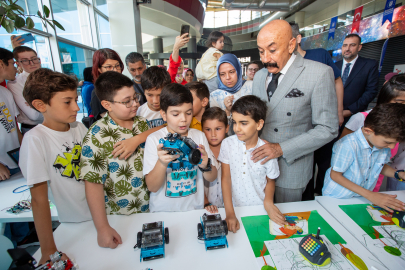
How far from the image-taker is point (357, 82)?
112 inches

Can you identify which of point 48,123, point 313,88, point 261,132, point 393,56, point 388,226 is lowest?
point 388,226

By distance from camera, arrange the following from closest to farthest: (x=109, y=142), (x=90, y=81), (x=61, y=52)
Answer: (x=109, y=142)
(x=90, y=81)
(x=61, y=52)

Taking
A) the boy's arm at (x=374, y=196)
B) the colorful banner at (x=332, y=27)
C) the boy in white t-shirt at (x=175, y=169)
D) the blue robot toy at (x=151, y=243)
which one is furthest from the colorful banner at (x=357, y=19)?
the blue robot toy at (x=151, y=243)

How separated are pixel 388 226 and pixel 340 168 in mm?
431

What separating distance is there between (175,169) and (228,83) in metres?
1.16

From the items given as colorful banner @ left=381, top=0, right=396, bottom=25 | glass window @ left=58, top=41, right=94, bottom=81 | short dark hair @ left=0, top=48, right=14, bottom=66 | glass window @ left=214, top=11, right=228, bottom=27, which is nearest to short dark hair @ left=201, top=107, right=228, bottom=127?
short dark hair @ left=0, top=48, right=14, bottom=66

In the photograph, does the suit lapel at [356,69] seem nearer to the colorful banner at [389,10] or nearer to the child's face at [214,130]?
the child's face at [214,130]

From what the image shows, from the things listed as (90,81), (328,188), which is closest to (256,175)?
(328,188)

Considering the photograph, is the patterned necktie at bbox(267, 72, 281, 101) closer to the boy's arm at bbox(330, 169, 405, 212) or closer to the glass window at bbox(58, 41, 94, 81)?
the boy's arm at bbox(330, 169, 405, 212)

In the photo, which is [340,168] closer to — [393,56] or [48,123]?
[48,123]

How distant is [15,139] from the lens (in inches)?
77.7

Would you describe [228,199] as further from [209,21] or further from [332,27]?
[209,21]

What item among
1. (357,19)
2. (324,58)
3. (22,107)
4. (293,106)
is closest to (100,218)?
(293,106)

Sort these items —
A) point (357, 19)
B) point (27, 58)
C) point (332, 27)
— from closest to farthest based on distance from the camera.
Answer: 1. point (27, 58)
2. point (357, 19)
3. point (332, 27)
